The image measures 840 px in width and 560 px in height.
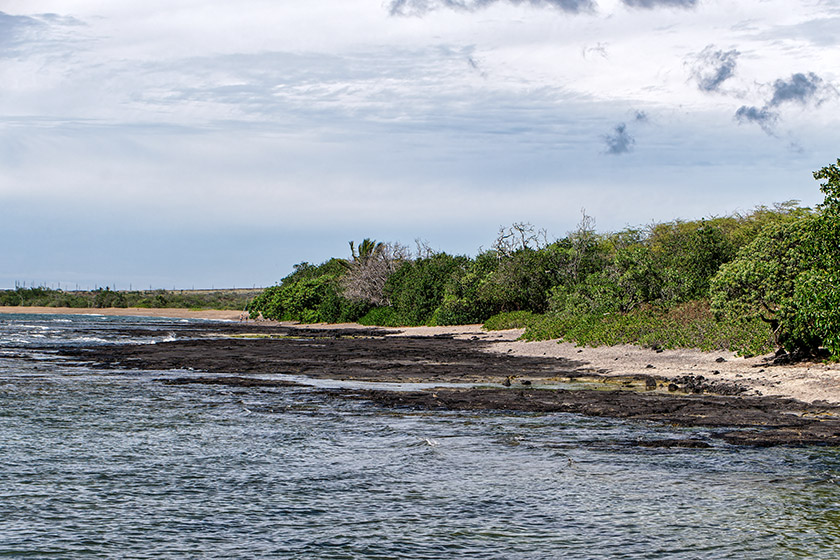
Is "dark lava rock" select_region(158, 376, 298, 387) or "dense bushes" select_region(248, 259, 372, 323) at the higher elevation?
A: "dense bushes" select_region(248, 259, 372, 323)

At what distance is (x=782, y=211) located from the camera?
226ft

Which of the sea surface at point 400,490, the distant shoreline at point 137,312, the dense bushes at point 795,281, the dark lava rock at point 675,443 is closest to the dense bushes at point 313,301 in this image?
the distant shoreline at point 137,312

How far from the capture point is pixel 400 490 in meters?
11.0

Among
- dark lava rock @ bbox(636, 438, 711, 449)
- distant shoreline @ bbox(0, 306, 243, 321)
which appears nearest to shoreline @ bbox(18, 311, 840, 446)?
dark lava rock @ bbox(636, 438, 711, 449)

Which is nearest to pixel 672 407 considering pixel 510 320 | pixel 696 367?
pixel 696 367

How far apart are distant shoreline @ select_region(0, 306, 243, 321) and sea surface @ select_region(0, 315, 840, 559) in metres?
111

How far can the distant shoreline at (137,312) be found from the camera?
13362 cm

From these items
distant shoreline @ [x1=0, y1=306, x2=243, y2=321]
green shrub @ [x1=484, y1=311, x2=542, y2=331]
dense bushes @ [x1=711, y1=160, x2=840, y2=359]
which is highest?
dense bushes @ [x1=711, y1=160, x2=840, y2=359]

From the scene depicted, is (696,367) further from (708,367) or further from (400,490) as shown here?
(400,490)

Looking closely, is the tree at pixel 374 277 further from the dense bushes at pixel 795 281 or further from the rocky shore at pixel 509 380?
the dense bushes at pixel 795 281

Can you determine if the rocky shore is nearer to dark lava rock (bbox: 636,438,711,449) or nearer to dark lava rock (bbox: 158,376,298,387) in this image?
dark lava rock (bbox: 158,376,298,387)

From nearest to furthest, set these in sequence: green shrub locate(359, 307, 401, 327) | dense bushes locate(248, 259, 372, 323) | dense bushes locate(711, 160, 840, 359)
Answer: dense bushes locate(711, 160, 840, 359) < green shrub locate(359, 307, 401, 327) < dense bushes locate(248, 259, 372, 323)

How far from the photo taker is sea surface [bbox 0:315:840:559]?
28.5 feet

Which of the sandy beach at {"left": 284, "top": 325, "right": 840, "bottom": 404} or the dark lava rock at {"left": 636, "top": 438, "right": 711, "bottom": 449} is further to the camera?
the sandy beach at {"left": 284, "top": 325, "right": 840, "bottom": 404}
